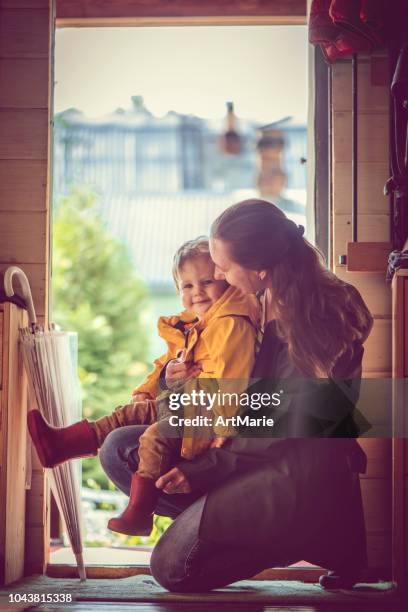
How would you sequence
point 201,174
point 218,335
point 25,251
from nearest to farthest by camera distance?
point 218,335 < point 25,251 < point 201,174

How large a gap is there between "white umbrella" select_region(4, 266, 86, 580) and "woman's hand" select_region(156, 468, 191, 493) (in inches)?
9.4

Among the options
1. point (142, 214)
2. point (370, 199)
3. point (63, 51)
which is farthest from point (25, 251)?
point (142, 214)

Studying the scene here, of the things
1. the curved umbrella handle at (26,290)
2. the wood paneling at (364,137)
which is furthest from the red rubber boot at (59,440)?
the wood paneling at (364,137)

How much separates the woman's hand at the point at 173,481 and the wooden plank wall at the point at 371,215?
392 millimetres

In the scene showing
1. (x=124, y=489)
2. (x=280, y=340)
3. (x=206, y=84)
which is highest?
(x=206, y=84)

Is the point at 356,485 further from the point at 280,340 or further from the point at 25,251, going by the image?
the point at 25,251

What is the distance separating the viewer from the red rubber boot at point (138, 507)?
5.09ft

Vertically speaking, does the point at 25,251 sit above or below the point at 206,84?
below

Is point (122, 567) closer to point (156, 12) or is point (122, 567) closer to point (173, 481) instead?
point (173, 481)

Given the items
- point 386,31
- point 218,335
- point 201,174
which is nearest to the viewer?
point 218,335

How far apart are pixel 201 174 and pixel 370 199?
1458mm

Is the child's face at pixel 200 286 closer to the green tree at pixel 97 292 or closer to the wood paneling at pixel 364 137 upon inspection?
the wood paneling at pixel 364 137

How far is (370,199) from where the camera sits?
171 centimetres

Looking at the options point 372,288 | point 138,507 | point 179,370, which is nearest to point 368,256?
point 372,288
